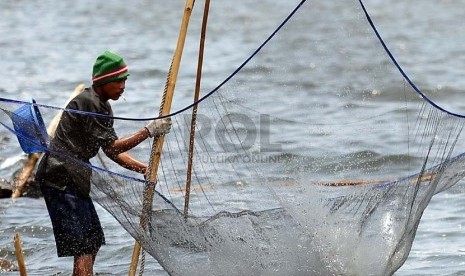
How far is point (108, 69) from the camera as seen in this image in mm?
5898

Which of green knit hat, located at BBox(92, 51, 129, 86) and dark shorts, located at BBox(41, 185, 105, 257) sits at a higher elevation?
green knit hat, located at BBox(92, 51, 129, 86)

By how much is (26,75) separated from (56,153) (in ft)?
38.0

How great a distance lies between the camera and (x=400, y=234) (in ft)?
20.2

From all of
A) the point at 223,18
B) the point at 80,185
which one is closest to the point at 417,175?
the point at 80,185

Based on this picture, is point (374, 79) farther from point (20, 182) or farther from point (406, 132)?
point (20, 182)

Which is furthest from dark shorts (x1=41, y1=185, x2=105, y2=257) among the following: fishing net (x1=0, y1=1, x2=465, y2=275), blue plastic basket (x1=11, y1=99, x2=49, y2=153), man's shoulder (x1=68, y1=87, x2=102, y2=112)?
man's shoulder (x1=68, y1=87, x2=102, y2=112)

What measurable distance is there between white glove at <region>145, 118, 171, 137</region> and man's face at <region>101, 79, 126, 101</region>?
0.27 metres

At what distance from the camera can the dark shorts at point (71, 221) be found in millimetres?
6016

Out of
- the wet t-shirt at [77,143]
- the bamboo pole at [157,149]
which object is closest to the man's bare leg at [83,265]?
the bamboo pole at [157,149]

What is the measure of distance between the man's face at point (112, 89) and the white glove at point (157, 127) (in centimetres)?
27

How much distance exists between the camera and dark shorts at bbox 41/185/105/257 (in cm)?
602

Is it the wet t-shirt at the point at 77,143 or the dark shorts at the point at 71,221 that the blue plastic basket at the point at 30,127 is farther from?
the dark shorts at the point at 71,221

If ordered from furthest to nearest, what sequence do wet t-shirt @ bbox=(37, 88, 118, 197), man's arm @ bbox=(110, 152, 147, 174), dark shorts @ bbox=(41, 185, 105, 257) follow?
man's arm @ bbox=(110, 152, 147, 174), dark shorts @ bbox=(41, 185, 105, 257), wet t-shirt @ bbox=(37, 88, 118, 197)

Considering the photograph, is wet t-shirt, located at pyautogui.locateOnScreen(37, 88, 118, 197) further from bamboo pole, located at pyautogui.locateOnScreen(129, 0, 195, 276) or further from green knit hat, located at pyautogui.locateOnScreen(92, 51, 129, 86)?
bamboo pole, located at pyautogui.locateOnScreen(129, 0, 195, 276)
